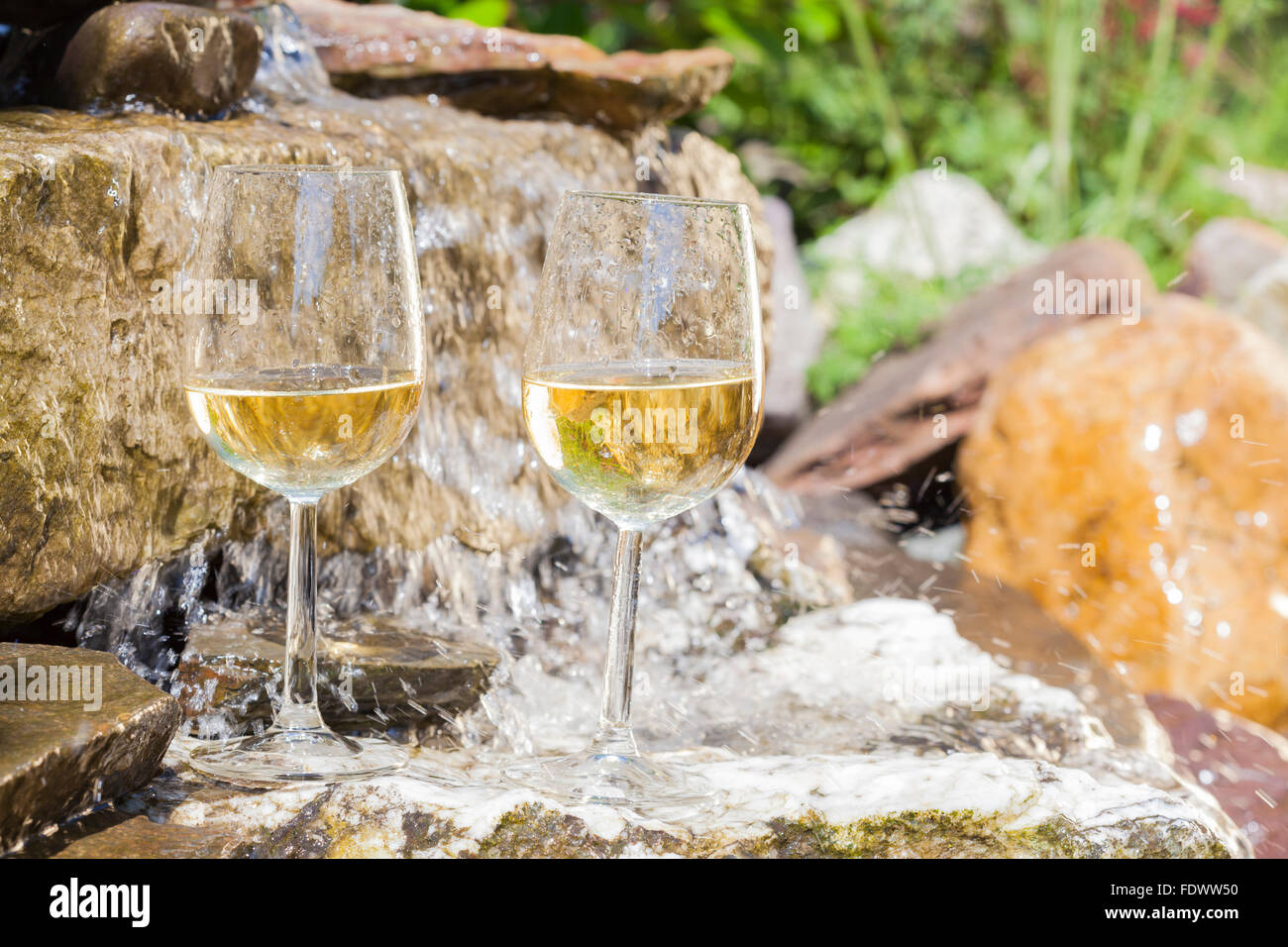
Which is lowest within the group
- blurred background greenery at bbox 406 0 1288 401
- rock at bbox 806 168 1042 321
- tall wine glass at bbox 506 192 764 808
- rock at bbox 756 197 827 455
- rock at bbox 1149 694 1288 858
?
rock at bbox 1149 694 1288 858

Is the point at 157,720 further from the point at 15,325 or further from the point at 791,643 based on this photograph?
the point at 791,643

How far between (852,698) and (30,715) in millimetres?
1419

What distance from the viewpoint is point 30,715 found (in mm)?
1345

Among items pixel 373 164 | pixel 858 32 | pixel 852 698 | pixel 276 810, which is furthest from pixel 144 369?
pixel 858 32

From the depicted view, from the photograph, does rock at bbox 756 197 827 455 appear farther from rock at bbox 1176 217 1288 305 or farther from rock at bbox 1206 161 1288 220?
rock at bbox 1206 161 1288 220

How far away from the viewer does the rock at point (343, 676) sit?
Result: 5.82ft

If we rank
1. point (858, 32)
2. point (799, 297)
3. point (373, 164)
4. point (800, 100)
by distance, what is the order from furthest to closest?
A: 1. point (800, 100)
2. point (799, 297)
3. point (858, 32)
4. point (373, 164)

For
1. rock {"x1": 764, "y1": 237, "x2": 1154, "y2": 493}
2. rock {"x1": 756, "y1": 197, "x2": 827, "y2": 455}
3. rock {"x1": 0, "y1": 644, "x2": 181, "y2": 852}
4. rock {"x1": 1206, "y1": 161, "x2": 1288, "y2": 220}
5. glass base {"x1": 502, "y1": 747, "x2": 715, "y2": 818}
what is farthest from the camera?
rock {"x1": 1206, "y1": 161, "x2": 1288, "y2": 220}

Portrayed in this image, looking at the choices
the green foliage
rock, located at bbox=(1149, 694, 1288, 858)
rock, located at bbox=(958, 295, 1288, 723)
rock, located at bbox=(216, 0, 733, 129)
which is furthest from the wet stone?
the green foliage

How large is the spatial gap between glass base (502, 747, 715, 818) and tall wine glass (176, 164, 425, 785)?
20 cm

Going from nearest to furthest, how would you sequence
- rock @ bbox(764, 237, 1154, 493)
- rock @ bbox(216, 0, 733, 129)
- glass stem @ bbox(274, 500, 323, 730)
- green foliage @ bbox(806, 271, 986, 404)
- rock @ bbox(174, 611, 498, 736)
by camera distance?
glass stem @ bbox(274, 500, 323, 730) < rock @ bbox(174, 611, 498, 736) < rock @ bbox(216, 0, 733, 129) < rock @ bbox(764, 237, 1154, 493) < green foliage @ bbox(806, 271, 986, 404)

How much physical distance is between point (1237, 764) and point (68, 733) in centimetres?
254

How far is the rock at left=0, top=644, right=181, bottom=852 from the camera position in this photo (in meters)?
1.22

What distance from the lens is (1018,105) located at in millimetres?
9352
